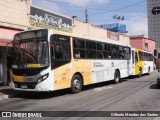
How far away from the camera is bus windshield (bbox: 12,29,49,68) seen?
12875 mm

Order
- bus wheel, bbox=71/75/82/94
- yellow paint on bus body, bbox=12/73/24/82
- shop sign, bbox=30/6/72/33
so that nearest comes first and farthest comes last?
1. yellow paint on bus body, bbox=12/73/24/82
2. bus wheel, bbox=71/75/82/94
3. shop sign, bbox=30/6/72/33

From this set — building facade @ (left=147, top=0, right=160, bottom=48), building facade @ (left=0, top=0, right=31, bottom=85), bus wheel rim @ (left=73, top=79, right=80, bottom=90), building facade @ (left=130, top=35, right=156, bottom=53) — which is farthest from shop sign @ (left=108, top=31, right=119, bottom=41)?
bus wheel rim @ (left=73, top=79, right=80, bottom=90)

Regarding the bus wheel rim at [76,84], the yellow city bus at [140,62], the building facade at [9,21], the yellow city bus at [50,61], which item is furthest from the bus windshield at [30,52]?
the yellow city bus at [140,62]

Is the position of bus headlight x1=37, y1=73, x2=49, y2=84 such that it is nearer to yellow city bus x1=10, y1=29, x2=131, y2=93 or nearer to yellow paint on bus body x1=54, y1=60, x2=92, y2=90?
yellow city bus x1=10, y1=29, x2=131, y2=93

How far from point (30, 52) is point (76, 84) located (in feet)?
10.0

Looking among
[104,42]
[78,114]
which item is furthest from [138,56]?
[78,114]

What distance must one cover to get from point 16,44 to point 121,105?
562 cm

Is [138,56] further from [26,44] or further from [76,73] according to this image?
[26,44]

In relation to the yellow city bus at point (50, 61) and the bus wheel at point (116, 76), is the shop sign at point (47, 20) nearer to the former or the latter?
the yellow city bus at point (50, 61)

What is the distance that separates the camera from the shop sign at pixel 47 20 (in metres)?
20.0

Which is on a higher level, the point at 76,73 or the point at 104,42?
the point at 104,42

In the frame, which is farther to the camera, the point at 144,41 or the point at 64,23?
the point at 144,41

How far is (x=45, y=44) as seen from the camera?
42.5ft

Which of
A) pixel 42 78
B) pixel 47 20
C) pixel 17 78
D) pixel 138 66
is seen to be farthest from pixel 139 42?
pixel 42 78
